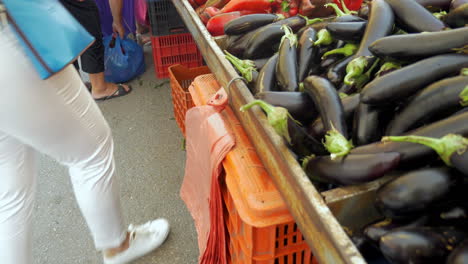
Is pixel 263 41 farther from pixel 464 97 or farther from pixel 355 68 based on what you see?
pixel 464 97

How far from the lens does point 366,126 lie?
1.12 metres

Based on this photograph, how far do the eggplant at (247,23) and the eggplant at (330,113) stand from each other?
731 millimetres

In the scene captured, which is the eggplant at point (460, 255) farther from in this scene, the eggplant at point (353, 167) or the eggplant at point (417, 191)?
the eggplant at point (353, 167)

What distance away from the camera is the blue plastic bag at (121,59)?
12.3 ft

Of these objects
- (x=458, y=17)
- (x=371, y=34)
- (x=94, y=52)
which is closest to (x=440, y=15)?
(x=458, y=17)

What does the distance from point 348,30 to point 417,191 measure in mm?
786

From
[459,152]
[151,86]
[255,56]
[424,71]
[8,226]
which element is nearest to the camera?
[459,152]

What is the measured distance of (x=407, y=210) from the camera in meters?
0.91

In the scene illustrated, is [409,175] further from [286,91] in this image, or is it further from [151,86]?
[151,86]

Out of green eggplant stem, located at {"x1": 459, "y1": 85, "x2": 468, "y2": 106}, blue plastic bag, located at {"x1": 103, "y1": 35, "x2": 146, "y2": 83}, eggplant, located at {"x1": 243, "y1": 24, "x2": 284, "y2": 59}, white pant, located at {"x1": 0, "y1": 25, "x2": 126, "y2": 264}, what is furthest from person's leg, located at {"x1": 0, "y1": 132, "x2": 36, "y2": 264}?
blue plastic bag, located at {"x1": 103, "y1": 35, "x2": 146, "y2": 83}

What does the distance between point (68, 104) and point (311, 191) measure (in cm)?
89

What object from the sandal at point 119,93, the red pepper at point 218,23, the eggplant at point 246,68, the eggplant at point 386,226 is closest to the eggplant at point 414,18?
the eggplant at point 246,68

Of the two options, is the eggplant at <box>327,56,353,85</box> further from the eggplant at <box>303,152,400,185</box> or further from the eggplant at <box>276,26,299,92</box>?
the eggplant at <box>303,152,400,185</box>

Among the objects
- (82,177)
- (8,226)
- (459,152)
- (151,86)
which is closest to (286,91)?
(459,152)
